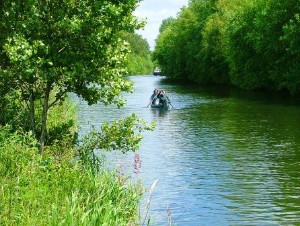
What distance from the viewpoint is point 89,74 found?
15328mm

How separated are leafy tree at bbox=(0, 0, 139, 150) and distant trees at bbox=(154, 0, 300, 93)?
3616cm

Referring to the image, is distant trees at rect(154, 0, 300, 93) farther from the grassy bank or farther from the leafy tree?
the grassy bank

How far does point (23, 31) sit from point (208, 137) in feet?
50.0

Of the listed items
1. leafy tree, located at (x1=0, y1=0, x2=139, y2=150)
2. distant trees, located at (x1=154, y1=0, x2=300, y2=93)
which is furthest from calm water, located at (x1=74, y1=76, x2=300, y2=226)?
distant trees, located at (x1=154, y1=0, x2=300, y2=93)

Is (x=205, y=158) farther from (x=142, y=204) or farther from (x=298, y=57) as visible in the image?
(x=298, y=57)

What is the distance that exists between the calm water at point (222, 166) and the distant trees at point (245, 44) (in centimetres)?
1654

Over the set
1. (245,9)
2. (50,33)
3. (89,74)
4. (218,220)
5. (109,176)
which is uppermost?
(245,9)

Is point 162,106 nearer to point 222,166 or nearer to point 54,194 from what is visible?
point 222,166

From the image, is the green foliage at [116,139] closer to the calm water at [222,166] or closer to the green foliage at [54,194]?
the green foliage at [54,194]

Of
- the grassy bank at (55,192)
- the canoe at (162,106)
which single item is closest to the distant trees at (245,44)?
the canoe at (162,106)

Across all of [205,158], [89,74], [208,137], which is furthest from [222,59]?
[89,74]

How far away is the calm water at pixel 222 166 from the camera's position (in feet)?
48.9

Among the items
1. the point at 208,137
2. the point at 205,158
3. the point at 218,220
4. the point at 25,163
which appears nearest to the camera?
the point at 25,163

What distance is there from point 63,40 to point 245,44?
170 ft
